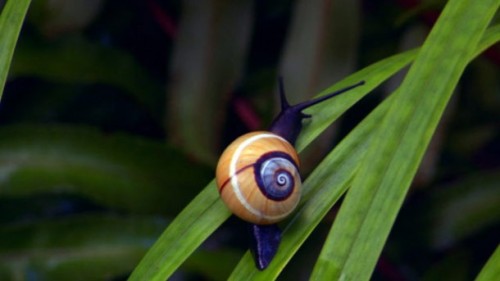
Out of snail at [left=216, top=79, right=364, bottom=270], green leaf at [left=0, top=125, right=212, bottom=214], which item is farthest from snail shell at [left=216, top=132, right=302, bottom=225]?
green leaf at [left=0, top=125, right=212, bottom=214]

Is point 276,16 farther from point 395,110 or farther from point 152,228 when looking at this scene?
point 395,110

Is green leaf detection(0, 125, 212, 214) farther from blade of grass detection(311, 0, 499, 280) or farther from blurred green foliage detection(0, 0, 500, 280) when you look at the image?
blade of grass detection(311, 0, 499, 280)

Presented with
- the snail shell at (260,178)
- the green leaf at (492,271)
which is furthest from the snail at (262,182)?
the green leaf at (492,271)

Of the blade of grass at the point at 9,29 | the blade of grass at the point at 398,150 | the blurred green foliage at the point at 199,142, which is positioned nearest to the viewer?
the blade of grass at the point at 398,150

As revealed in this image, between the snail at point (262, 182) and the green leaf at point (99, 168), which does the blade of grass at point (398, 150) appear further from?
the green leaf at point (99, 168)

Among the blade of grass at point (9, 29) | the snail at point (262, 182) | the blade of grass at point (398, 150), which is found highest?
the blade of grass at point (9, 29)

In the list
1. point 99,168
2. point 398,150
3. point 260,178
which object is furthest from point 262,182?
point 99,168

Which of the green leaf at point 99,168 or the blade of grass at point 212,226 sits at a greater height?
the blade of grass at point 212,226
